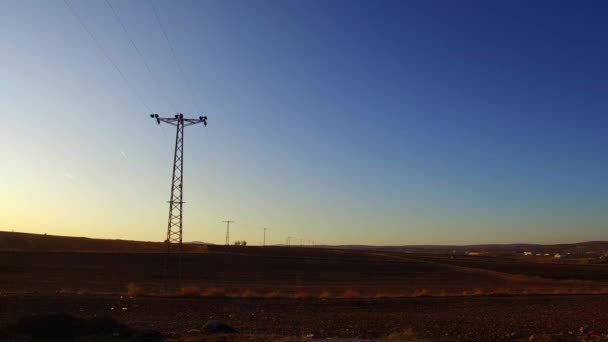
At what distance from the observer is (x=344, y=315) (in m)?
26.6

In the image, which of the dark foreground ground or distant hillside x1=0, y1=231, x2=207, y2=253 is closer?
the dark foreground ground

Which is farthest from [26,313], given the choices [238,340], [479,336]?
[479,336]

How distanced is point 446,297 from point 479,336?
16953mm

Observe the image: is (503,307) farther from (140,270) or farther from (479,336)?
(140,270)

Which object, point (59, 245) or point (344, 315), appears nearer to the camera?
point (344, 315)

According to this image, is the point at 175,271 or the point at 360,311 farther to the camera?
the point at 175,271

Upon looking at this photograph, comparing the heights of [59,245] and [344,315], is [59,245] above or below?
above

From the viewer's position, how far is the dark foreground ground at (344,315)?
822 inches

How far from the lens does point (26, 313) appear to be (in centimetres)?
2442

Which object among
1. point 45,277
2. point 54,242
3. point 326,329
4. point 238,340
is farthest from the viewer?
point 54,242

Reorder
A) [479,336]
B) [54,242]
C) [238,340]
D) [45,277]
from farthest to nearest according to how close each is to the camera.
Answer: [54,242]
[45,277]
[479,336]
[238,340]

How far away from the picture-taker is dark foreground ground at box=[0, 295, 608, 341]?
20891 mm

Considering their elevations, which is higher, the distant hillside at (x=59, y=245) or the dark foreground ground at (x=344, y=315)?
the distant hillside at (x=59, y=245)

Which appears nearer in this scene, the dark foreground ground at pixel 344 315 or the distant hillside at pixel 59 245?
the dark foreground ground at pixel 344 315
